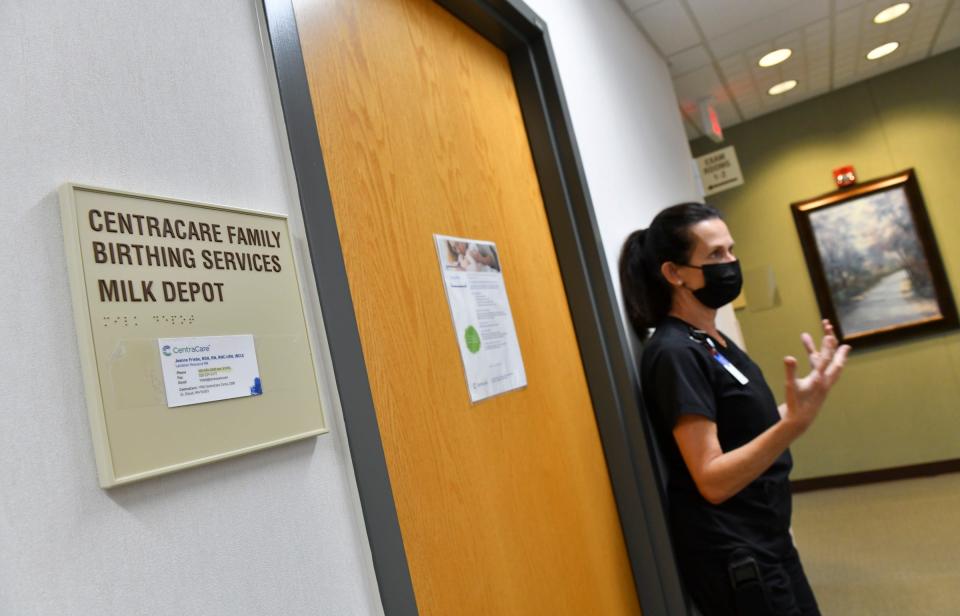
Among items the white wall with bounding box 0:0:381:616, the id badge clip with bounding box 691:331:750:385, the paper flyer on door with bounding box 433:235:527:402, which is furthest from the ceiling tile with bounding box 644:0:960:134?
the white wall with bounding box 0:0:381:616

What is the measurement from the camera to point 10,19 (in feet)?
1.99

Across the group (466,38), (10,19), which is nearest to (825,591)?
(466,38)

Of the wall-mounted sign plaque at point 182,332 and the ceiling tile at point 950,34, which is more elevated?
the ceiling tile at point 950,34


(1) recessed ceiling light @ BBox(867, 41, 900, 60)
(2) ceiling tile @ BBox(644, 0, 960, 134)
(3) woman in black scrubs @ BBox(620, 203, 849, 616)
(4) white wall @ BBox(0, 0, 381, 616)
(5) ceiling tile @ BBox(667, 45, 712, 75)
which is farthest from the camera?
(1) recessed ceiling light @ BBox(867, 41, 900, 60)

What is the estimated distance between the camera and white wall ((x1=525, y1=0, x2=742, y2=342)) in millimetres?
2045

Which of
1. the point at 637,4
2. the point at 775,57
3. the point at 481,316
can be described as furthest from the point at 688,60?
the point at 481,316

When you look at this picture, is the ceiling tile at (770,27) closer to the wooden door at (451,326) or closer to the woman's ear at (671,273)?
the woman's ear at (671,273)

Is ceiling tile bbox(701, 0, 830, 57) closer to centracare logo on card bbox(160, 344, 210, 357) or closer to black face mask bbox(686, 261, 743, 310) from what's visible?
black face mask bbox(686, 261, 743, 310)

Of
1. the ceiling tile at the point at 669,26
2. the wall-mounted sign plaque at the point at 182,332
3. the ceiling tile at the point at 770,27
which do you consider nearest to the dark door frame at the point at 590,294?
the wall-mounted sign plaque at the point at 182,332

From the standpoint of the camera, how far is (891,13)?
13.4 feet

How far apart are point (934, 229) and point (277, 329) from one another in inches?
228

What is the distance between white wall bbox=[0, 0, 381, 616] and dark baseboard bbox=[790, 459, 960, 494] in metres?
5.55

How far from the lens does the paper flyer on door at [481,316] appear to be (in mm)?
1301

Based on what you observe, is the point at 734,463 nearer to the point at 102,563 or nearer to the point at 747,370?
the point at 747,370
